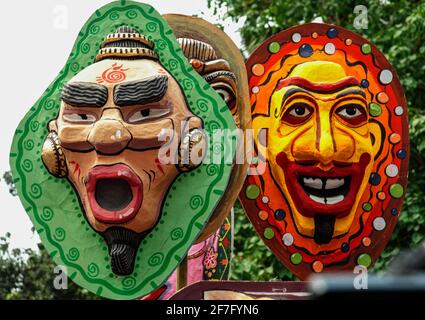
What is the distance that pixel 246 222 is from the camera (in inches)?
455

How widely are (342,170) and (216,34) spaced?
141 cm

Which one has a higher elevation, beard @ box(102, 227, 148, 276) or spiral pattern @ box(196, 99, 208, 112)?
spiral pattern @ box(196, 99, 208, 112)

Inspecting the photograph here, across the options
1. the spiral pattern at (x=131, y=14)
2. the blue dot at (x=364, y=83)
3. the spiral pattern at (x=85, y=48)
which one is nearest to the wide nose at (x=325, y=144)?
the blue dot at (x=364, y=83)

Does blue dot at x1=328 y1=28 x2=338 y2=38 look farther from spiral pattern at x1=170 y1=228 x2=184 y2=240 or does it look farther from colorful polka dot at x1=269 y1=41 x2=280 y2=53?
spiral pattern at x1=170 y1=228 x2=184 y2=240

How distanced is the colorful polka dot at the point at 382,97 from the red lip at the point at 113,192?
7.71ft

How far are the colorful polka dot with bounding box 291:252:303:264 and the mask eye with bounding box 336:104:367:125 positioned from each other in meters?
1.11

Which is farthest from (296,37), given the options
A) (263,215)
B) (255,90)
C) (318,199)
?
(263,215)

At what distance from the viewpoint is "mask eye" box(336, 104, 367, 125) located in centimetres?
691

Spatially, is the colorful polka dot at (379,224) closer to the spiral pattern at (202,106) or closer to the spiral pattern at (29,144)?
the spiral pattern at (202,106)

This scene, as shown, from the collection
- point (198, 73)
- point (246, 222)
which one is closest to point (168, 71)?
point (198, 73)

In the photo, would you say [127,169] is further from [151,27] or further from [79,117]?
[151,27]

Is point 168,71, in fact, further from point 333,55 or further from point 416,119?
point 416,119

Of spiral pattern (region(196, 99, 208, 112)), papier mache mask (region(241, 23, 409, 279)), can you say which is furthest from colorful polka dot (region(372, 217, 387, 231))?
spiral pattern (region(196, 99, 208, 112))

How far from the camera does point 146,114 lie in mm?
6023
